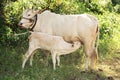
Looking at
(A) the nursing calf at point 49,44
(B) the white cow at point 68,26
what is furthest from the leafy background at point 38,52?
(B) the white cow at point 68,26

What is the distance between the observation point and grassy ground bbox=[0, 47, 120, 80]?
7619 mm

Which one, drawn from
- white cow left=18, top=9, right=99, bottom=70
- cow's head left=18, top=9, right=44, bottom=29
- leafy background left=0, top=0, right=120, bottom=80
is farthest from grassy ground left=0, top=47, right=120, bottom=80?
cow's head left=18, top=9, right=44, bottom=29

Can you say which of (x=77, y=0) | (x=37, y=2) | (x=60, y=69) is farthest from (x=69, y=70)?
(x=77, y=0)

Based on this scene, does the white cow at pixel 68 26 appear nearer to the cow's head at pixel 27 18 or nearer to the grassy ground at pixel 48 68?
the cow's head at pixel 27 18

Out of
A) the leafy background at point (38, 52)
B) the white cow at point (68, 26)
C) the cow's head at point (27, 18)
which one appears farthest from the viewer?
the white cow at point (68, 26)

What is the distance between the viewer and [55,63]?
26.4ft

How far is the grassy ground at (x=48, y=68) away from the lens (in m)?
7.62

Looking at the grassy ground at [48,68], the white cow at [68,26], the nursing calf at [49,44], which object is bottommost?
the grassy ground at [48,68]

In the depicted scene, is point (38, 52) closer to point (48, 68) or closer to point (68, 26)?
point (48, 68)

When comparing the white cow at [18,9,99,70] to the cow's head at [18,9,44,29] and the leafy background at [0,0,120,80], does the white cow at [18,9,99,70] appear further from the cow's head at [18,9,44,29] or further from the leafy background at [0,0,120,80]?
the leafy background at [0,0,120,80]

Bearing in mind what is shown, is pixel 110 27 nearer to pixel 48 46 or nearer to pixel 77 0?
pixel 77 0

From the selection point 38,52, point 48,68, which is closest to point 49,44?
point 48,68

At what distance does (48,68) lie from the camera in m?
8.05

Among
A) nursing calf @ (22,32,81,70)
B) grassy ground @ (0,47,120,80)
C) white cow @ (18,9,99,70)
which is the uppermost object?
white cow @ (18,9,99,70)
